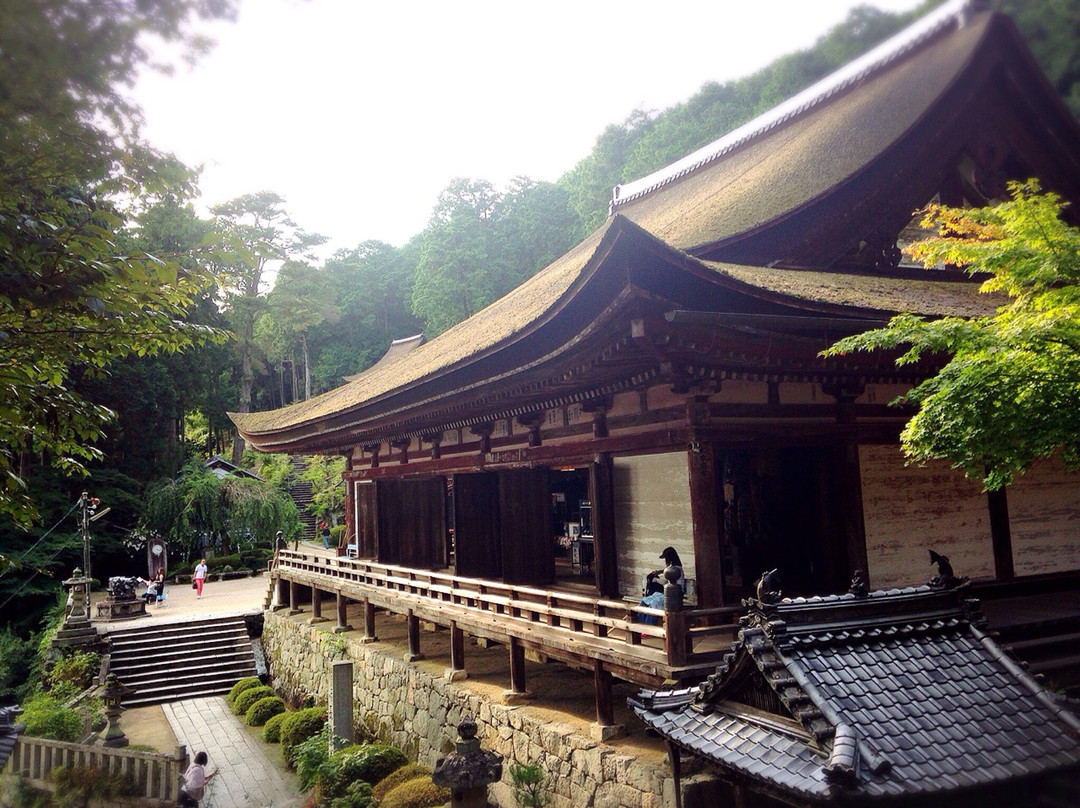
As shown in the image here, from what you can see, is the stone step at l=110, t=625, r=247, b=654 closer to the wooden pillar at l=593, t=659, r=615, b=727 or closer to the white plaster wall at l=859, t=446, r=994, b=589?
the wooden pillar at l=593, t=659, r=615, b=727

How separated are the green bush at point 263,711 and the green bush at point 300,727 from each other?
150 cm

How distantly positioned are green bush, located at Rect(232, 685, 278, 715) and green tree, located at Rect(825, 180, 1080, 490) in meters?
14.1

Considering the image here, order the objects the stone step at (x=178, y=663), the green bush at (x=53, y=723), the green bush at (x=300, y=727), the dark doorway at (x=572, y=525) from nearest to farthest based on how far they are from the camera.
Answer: the green bush at (x=53, y=723)
the green bush at (x=300, y=727)
the dark doorway at (x=572, y=525)
the stone step at (x=178, y=663)

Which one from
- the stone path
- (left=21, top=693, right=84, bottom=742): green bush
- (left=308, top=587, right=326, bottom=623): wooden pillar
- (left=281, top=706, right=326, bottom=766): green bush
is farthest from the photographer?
(left=308, top=587, right=326, bottom=623): wooden pillar

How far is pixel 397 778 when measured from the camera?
9.58m

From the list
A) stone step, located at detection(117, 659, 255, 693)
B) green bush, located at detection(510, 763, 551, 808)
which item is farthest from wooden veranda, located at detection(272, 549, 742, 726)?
stone step, located at detection(117, 659, 255, 693)

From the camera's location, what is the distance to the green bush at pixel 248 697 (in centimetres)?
1527

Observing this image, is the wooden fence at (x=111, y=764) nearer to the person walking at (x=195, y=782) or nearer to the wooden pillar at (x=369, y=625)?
the person walking at (x=195, y=782)

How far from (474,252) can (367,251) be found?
64.5 feet

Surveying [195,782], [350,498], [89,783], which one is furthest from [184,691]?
[89,783]

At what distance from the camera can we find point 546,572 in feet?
36.6

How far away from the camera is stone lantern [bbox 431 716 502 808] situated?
22.0 ft

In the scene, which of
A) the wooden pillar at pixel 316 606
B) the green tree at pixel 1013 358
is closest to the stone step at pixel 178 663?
the wooden pillar at pixel 316 606

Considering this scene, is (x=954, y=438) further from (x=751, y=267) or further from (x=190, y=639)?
(x=190, y=639)
